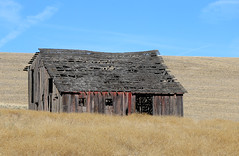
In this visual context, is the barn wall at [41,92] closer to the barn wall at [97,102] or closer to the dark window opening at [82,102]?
the barn wall at [97,102]

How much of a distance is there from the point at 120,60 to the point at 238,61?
205 feet

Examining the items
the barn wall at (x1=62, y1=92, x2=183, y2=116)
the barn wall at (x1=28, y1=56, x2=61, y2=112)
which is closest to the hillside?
the barn wall at (x1=62, y1=92, x2=183, y2=116)

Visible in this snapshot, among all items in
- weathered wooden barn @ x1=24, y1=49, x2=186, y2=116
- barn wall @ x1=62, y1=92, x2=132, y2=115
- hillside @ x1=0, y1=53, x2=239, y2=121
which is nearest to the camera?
barn wall @ x1=62, y1=92, x2=132, y2=115

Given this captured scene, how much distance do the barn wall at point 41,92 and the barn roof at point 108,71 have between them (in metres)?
0.98

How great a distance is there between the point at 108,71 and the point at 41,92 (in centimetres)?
585

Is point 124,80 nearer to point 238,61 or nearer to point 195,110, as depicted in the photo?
point 195,110

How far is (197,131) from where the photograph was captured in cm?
1526

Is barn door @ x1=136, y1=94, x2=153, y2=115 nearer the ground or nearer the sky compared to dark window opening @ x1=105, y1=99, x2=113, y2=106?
nearer the ground

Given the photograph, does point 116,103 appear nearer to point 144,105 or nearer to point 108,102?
point 108,102

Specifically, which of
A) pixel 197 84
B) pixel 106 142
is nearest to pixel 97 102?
pixel 106 142

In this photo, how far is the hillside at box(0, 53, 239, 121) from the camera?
40.5 meters

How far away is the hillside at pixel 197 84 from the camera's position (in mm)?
40500

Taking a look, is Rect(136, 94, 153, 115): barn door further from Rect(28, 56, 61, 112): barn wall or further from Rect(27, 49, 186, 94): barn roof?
Rect(28, 56, 61, 112): barn wall

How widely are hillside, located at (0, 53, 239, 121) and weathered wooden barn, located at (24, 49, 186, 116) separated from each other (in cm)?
701
